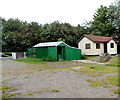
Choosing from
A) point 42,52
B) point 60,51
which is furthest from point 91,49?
point 42,52

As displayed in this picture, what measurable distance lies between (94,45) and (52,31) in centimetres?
929

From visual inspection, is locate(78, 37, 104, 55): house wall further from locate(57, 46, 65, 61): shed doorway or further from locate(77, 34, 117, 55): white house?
locate(57, 46, 65, 61): shed doorway

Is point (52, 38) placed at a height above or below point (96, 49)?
above

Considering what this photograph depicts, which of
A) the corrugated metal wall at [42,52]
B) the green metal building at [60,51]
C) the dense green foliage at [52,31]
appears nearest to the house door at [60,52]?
the green metal building at [60,51]

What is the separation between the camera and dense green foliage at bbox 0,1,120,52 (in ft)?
87.1

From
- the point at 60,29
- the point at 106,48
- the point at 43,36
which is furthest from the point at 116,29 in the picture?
the point at 43,36

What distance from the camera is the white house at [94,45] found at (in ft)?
74.7

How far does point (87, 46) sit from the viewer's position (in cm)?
2339

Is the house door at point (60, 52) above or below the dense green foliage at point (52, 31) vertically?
below

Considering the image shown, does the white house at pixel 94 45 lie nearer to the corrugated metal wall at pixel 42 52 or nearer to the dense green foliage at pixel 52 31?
the dense green foliage at pixel 52 31

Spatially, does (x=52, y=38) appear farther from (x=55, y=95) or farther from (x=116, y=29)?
(x=55, y=95)

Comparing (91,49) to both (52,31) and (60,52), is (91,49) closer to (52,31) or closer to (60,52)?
(60,52)

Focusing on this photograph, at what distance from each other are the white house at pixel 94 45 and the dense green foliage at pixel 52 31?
4476mm

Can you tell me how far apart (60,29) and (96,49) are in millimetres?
8640
